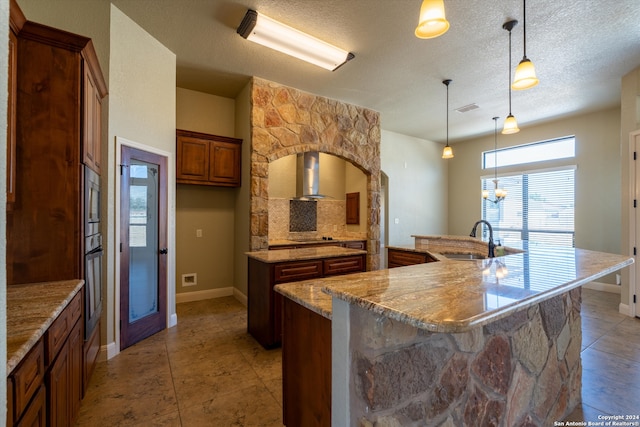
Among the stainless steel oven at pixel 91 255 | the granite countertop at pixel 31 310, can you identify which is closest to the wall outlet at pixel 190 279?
the stainless steel oven at pixel 91 255

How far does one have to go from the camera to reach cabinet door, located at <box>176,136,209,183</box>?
388 cm

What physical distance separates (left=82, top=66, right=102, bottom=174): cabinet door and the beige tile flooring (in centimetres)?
170

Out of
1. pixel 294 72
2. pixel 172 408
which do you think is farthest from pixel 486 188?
pixel 172 408

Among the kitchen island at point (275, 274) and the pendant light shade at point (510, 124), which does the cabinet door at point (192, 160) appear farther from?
the pendant light shade at point (510, 124)

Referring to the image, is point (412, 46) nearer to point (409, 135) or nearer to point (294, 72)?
point (294, 72)

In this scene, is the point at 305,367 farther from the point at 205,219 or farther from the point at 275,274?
the point at 205,219

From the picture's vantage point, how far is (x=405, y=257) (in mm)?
3953

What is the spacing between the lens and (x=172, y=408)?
1970mm

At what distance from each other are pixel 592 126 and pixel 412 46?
4326 millimetres

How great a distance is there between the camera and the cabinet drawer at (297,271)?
2785 mm

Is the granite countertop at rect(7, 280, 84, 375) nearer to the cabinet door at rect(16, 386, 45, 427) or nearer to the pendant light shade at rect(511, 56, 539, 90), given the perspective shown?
Result: the cabinet door at rect(16, 386, 45, 427)

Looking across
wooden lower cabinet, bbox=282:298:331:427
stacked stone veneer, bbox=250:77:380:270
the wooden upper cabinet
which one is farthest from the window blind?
wooden lower cabinet, bbox=282:298:331:427

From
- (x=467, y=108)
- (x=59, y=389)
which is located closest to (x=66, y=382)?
(x=59, y=389)

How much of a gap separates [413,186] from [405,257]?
11.0 feet
